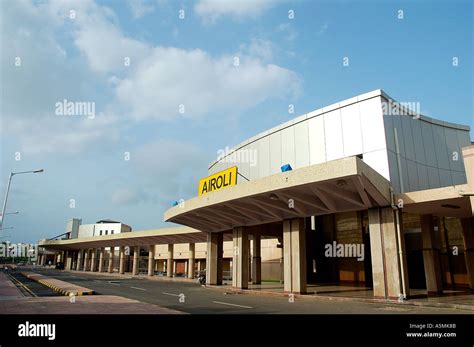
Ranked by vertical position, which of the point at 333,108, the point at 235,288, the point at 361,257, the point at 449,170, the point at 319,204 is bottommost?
the point at 235,288

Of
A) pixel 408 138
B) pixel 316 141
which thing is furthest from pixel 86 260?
pixel 408 138

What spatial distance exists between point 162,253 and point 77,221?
39.6 metres

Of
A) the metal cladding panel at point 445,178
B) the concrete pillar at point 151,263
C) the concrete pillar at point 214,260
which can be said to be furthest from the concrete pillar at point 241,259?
the concrete pillar at point 151,263

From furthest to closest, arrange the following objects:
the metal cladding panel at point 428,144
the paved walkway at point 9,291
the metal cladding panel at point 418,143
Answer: the metal cladding panel at point 428,144 → the metal cladding panel at point 418,143 → the paved walkway at point 9,291

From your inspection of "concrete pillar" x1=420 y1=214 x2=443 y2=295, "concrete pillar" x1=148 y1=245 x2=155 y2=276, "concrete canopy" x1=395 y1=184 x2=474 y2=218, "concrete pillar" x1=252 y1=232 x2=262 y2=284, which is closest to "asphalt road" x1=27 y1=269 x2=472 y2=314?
"concrete canopy" x1=395 y1=184 x2=474 y2=218

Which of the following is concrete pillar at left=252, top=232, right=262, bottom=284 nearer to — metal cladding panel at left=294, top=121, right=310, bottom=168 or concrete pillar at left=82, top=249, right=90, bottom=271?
metal cladding panel at left=294, top=121, right=310, bottom=168

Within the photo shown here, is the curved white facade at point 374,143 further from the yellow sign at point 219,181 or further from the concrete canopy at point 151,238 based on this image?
the concrete canopy at point 151,238

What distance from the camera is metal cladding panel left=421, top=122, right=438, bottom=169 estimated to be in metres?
25.7

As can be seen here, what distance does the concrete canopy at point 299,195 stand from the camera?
17.2m

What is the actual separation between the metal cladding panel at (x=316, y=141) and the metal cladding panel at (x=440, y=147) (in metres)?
9.22

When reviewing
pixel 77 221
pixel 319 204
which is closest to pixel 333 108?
pixel 319 204
